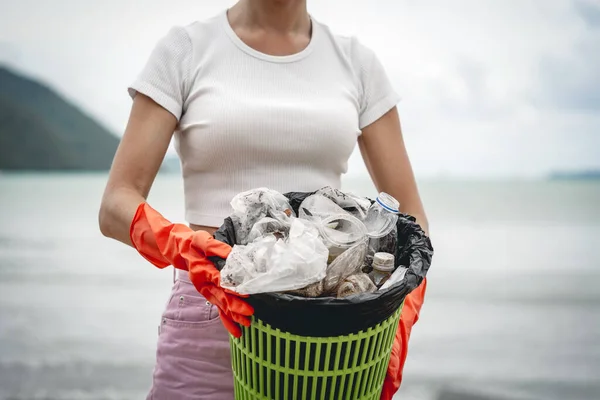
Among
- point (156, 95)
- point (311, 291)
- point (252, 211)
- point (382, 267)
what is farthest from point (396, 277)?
point (156, 95)

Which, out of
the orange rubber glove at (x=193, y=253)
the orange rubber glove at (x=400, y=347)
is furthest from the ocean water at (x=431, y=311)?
the orange rubber glove at (x=193, y=253)

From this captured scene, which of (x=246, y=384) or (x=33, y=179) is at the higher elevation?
(x=246, y=384)

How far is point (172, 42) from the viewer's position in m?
1.06

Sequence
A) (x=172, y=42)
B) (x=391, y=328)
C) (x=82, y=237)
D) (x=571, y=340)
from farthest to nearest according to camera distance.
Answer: (x=82, y=237)
(x=571, y=340)
(x=172, y=42)
(x=391, y=328)

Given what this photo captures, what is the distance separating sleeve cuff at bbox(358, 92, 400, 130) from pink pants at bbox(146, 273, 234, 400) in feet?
1.90

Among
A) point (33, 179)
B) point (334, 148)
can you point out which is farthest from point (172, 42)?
point (33, 179)

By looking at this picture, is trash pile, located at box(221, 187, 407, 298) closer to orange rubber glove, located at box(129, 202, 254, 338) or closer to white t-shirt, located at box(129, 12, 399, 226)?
orange rubber glove, located at box(129, 202, 254, 338)

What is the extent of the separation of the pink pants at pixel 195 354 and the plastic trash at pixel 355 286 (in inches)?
16.7

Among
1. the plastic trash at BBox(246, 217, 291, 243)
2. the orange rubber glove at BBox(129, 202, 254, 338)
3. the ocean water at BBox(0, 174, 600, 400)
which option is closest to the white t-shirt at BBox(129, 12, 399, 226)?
the orange rubber glove at BBox(129, 202, 254, 338)

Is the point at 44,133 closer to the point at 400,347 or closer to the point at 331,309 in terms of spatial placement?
the point at 400,347

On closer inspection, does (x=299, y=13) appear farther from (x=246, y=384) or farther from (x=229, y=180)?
(x=246, y=384)

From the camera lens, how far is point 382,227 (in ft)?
2.63

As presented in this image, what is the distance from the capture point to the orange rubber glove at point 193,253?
69 centimetres

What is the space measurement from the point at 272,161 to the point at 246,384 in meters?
0.50
